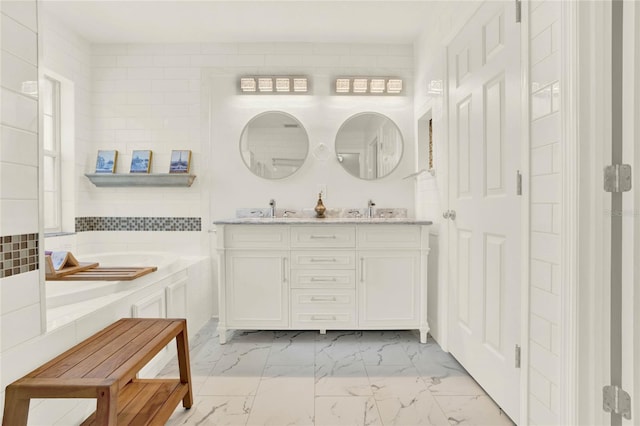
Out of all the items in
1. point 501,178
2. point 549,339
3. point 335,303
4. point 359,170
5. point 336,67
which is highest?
point 336,67

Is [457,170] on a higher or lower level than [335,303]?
higher

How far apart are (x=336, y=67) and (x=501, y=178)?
213cm

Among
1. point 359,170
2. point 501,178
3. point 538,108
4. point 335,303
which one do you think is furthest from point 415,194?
point 538,108

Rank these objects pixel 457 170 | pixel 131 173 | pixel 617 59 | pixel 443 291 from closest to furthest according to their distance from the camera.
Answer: pixel 617 59 → pixel 457 170 → pixel 443 291 → pixel 131 173

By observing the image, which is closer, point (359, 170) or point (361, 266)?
point (361, 266)

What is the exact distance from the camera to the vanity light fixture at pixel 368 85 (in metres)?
3.28

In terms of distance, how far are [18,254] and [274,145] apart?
2325 mm

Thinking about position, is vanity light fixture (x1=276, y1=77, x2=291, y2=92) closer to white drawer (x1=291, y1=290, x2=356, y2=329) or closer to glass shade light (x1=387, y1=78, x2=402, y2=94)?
glass shade light (x1=387, y1=78, x2=402, y2=94)

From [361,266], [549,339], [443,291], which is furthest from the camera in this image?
[361,266]

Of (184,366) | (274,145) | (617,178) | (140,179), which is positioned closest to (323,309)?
(184,366)

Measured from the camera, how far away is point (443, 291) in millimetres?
2465

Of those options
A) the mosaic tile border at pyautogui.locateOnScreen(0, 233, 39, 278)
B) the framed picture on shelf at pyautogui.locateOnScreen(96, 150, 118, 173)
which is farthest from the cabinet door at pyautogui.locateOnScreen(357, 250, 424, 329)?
the framed picture on shelf at pyautogui.locateOnScreen(96, 150, 118, 173)

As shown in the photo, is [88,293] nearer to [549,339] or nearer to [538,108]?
[549,339]

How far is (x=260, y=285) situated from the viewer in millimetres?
2629
